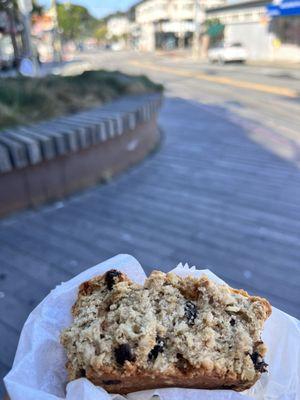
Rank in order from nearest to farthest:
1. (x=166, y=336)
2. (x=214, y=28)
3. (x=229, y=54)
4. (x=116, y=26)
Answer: (x=166, y=336) → (x=229, y=54) → (x=214, y=28) → (x=116, y=26)

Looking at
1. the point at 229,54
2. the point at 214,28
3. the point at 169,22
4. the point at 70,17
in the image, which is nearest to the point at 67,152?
the point at 229,54

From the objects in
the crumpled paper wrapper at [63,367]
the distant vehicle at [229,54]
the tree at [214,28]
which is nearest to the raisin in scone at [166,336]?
the crumpled paper wrapper at [63,367]

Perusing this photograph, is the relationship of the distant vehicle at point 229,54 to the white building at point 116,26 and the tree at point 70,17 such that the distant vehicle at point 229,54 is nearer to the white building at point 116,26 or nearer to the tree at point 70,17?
the tree at point 70,17

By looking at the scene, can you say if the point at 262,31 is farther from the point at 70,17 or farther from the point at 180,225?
the point at 70,17

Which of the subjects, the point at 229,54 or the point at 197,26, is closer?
the point at 229,54

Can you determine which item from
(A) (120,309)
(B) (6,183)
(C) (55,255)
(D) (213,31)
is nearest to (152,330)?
(A) (120,309)

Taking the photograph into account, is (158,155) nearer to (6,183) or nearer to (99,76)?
(99,76)

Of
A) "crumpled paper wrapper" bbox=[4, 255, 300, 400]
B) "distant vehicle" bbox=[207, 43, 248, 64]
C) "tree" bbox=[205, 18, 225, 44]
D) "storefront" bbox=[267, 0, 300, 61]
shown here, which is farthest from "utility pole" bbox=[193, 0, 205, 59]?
"crumpled paper wrapper" bbox=[4, 255, 300, 400]

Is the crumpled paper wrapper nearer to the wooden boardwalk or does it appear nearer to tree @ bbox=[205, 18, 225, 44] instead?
the wooden boardwalk
